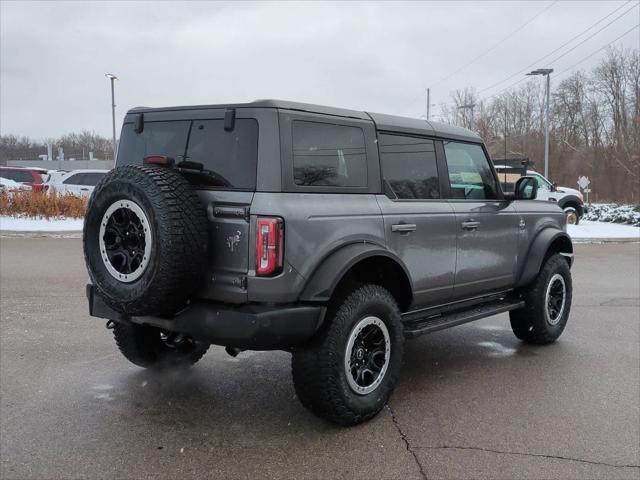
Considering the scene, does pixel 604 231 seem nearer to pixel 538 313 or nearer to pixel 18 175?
pixel 538 313

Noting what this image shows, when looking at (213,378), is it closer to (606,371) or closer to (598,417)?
(598,417)

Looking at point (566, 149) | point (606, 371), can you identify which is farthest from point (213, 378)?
point (566, 149)

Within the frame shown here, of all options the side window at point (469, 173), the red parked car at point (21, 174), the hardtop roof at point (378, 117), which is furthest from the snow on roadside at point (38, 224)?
the side window at point (469, 173)

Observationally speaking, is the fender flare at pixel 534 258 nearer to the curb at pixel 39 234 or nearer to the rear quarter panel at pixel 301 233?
the rear quarter panel at pixel 301 233

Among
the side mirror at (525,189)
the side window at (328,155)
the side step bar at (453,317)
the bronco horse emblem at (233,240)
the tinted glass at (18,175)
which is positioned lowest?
the side step bar at (453,317)

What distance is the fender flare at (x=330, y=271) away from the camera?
3615mm

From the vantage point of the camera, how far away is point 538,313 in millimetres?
5762

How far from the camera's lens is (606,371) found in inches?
202

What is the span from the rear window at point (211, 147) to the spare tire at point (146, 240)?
23cm

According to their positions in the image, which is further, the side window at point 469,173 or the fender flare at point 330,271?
the side window at point 469,173

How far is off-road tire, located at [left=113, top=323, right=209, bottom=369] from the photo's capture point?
4657mm

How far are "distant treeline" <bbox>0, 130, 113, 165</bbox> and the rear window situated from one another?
83688 millimetres

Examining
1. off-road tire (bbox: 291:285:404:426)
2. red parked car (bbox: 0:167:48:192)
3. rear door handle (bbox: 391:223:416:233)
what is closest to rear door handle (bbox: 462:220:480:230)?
rear door handle (bbox: 391:223:416:233)

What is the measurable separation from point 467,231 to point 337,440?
2.10 m
